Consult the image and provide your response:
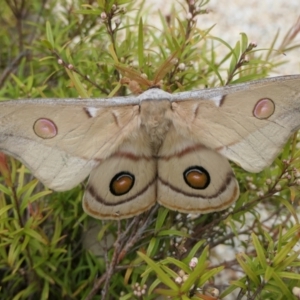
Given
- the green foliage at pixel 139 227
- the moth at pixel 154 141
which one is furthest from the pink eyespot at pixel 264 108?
the green foliage at pixel 139 227

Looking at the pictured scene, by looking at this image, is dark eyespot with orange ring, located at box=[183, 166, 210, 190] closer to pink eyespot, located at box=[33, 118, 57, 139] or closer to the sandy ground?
pink eyespot, located at box=[33, 118, 57, 139]

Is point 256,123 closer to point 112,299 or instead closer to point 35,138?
point 35,138

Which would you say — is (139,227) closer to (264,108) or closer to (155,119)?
(155,119)

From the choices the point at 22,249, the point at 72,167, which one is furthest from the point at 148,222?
the point at 22,249

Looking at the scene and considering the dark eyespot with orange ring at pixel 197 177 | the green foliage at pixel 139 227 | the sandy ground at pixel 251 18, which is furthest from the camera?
the sandy ground at pixel 251 18

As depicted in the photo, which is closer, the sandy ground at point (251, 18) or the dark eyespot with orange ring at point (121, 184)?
the dark eyespot with orange ring at point (121, 184)

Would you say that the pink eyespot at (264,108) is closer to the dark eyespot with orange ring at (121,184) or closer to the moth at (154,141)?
the moth at (154,141)

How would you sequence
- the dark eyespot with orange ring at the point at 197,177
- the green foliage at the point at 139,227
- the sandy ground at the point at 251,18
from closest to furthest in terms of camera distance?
the green foliage at the point at 139,227
the dark eyespot with orange ring at the point at 197,177
the sandy ground at the point at 251,18
